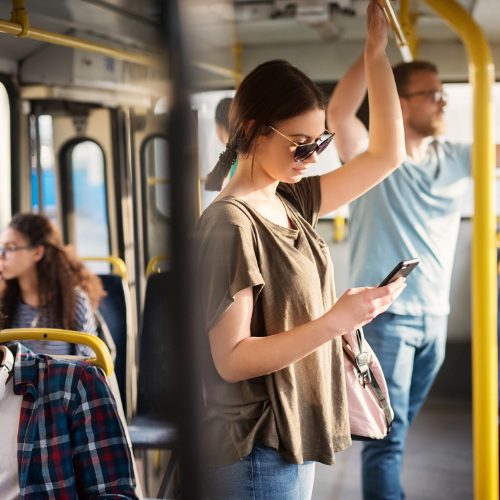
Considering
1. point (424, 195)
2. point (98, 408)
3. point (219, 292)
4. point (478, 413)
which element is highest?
point (424, 195)

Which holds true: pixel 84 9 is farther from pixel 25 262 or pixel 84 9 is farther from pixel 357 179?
pixel 357 179

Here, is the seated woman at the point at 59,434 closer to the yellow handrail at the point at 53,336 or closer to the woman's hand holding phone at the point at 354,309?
the yellow handrail at the point at 53,336

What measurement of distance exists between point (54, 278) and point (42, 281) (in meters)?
0.07

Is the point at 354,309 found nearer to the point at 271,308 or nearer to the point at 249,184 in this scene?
the point at 271,308

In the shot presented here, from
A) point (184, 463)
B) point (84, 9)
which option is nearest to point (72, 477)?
point (184, 463)

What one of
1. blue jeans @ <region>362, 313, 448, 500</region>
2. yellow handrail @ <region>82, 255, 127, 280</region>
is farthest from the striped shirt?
blue jeans @ <region>362, 313, 448, 500</region>

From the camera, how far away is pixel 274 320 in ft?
4.07

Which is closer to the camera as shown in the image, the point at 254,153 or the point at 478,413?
the point at 254,153

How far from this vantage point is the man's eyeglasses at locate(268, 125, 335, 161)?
1247 mm

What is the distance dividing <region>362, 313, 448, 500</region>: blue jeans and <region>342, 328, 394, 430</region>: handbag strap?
174 millimetres

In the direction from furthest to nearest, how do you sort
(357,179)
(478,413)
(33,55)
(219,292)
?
(33,55) < (478,413) < (357,179) < (219,292)

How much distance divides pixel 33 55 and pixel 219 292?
2589mm

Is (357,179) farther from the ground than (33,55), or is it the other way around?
(33,55)

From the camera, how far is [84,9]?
309cm
